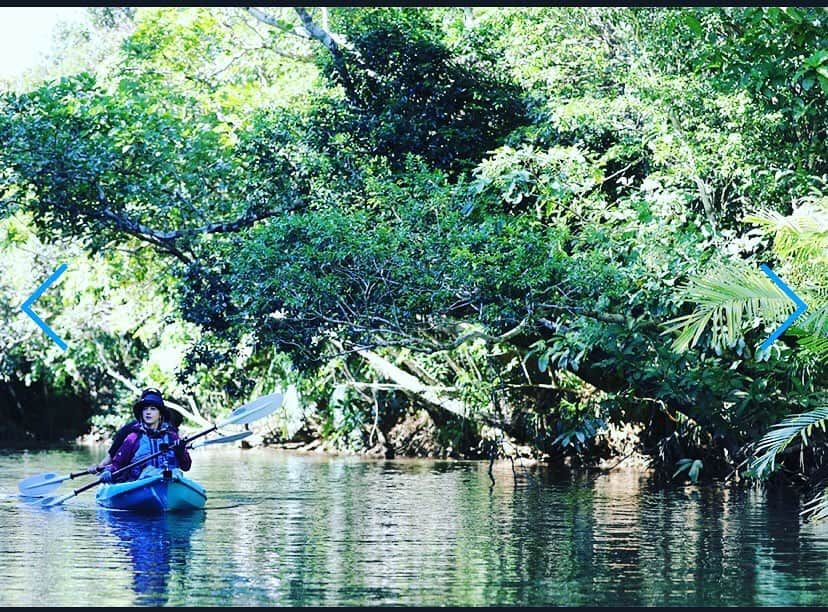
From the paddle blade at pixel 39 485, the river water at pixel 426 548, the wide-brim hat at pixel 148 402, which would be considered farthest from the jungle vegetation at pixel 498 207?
the paddle blade at pixel 39 485

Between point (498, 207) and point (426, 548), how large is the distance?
24.1 ft

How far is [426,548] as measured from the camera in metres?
11.4

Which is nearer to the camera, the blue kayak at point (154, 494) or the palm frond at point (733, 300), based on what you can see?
the palm frond at point (733, 300)

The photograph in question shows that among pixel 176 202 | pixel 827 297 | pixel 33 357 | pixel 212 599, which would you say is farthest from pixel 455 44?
pixel 33 357

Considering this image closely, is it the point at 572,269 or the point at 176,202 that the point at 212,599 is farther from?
the point at 176,202

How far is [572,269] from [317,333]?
11.1ft

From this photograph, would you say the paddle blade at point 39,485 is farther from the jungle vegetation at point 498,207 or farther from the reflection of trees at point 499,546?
the jungle vegetation at point 498,207

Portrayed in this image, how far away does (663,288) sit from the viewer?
1559 cm

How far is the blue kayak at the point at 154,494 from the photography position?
1420 cm

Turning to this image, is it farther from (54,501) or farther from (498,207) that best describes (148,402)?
(498,207)

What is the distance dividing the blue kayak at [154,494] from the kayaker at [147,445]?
26 centimetres

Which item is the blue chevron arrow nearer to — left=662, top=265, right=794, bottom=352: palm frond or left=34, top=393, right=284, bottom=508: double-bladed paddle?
left=662, top=265, right=794, bottom=352: palm frond

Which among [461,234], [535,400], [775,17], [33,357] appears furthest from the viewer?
[33,357]

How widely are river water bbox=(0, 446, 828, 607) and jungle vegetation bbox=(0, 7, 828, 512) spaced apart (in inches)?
56.1
